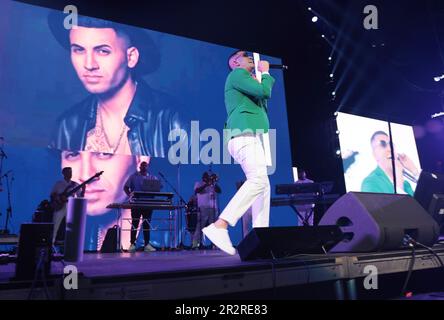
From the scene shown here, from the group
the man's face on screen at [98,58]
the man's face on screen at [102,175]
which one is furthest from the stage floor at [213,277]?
the man's face on screen at [98,58]

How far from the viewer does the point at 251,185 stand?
2531 millimetres

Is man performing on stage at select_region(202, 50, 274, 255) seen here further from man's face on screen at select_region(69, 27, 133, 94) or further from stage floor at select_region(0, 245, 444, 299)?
man's face on screen at select_region(69, 27, 133, 94)

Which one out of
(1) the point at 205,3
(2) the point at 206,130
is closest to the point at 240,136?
(2) the point at 206,130

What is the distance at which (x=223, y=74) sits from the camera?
22.9 ft

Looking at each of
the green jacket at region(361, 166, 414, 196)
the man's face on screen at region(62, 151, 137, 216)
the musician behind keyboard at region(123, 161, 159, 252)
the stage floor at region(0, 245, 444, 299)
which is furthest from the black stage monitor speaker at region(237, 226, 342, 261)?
the green jacket at region(361, 166, 414, 196)

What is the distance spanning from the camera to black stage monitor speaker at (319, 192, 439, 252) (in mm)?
2223

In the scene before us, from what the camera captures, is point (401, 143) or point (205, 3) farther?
point (401, 143)

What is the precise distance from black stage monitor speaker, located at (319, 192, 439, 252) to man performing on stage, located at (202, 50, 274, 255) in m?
0.49

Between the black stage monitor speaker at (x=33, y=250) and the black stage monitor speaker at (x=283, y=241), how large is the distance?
934 mm

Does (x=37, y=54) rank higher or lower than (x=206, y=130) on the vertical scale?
higher

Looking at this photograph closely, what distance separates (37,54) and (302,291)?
5201 mm

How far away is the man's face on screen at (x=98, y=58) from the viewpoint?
5.82m

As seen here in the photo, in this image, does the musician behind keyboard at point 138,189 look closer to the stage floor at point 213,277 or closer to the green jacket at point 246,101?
the green jacket at point 246,101
